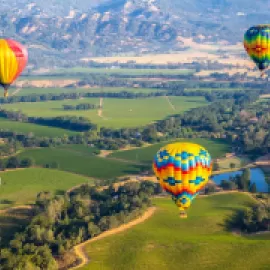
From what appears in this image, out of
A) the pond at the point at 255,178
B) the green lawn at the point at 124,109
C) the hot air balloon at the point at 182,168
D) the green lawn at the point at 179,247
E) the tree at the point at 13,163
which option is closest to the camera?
the hot air balloon at the point at 182,168

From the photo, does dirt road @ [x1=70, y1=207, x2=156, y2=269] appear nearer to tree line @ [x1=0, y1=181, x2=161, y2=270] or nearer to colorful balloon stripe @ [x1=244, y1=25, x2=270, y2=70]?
tree line @ [x1=0, y1=181, x2=161, y2=270]

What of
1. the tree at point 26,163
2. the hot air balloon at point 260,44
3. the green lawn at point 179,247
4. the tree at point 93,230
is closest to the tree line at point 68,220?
the tree at point 93,230

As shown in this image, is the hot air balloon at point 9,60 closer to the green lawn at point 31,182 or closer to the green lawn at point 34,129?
the green lawn at point 31,182

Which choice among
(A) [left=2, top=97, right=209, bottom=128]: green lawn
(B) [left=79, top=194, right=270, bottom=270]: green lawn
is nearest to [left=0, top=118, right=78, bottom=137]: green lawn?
(A) [left=2, top=97, right=209, bottom=128]: green lawn

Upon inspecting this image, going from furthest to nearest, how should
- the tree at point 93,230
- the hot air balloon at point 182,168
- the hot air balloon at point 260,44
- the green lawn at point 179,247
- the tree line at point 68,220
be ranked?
1. the hot air balloon at point 260,44
2. the tree at point 93,230
3. the green lawn at point 179,247
4. the tree line at point 68,220
5. the hot air balloon at point 182,168

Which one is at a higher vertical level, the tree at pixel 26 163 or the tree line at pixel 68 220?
the tree at pixel 26 163

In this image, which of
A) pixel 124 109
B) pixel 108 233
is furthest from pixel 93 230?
pixel 124 109

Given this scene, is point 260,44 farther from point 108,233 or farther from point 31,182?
point 31,182
